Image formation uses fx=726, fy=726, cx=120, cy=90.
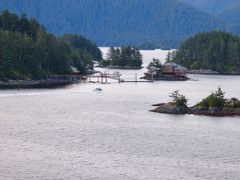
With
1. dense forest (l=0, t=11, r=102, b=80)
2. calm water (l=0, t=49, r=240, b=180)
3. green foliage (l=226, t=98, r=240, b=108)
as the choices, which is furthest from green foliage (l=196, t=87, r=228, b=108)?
dense forest (l=0, t=11, r=102, b=80)

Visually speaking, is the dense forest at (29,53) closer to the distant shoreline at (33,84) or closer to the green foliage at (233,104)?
the distant shoreline at (33,84)

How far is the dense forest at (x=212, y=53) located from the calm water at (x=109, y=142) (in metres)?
92.2

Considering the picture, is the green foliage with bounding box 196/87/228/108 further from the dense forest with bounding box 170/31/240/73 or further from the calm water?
the dense forest with bounding box 170/31/240/73

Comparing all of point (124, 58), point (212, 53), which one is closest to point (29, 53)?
point (124, 58)

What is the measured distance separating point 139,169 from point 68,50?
95.4 metres

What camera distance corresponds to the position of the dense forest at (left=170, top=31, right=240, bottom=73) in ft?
573

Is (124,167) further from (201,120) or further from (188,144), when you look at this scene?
(201,120)

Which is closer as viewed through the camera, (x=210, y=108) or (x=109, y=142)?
(x=109, y=142)

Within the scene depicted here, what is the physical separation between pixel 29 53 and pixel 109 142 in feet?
214

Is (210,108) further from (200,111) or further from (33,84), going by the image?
(33,84)

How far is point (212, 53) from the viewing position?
17638 cm

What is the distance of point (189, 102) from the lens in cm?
8412

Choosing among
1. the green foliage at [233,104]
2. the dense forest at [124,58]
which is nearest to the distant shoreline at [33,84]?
the green foliage at [233,104]

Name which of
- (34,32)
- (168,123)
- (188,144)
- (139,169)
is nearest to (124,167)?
(139,169)
